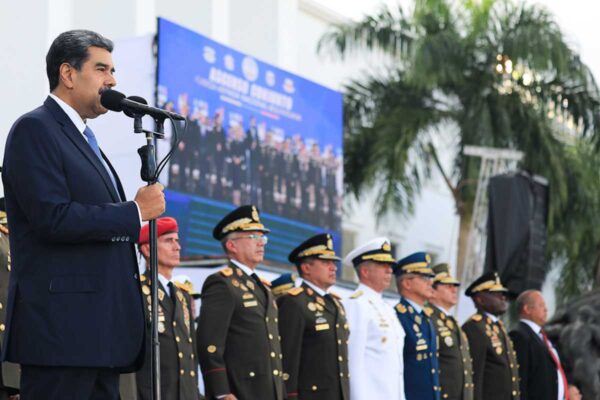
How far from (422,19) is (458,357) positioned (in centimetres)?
929

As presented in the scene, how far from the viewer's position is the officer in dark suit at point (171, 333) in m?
6.01

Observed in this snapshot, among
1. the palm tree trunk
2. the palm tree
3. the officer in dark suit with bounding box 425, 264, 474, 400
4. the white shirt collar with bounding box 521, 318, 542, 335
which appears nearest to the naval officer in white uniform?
the officer in dark suit with bounding box 425, 264, 474, 400

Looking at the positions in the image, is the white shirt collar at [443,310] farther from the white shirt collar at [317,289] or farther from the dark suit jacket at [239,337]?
the dark suit jacket at [239,337]

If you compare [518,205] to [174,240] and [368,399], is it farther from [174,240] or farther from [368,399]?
[174,240]

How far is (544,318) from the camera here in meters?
9.80

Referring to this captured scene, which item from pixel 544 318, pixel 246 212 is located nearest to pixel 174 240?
pixel 246 212

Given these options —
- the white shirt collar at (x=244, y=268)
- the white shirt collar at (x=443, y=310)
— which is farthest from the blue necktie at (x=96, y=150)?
the white shirt collar at (x=443, y=310)

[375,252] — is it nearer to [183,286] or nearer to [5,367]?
[183,286]

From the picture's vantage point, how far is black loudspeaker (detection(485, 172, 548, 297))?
39.7ft

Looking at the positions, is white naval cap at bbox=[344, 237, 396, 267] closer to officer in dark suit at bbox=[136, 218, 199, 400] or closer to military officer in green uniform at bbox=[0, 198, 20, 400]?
officer in dark suit at bbox=[136, 218, 199, 400]

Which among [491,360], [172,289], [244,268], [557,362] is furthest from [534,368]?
[172,289]

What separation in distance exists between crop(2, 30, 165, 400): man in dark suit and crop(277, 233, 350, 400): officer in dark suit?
3566 mm

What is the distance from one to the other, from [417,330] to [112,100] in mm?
4835

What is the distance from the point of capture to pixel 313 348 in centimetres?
727
